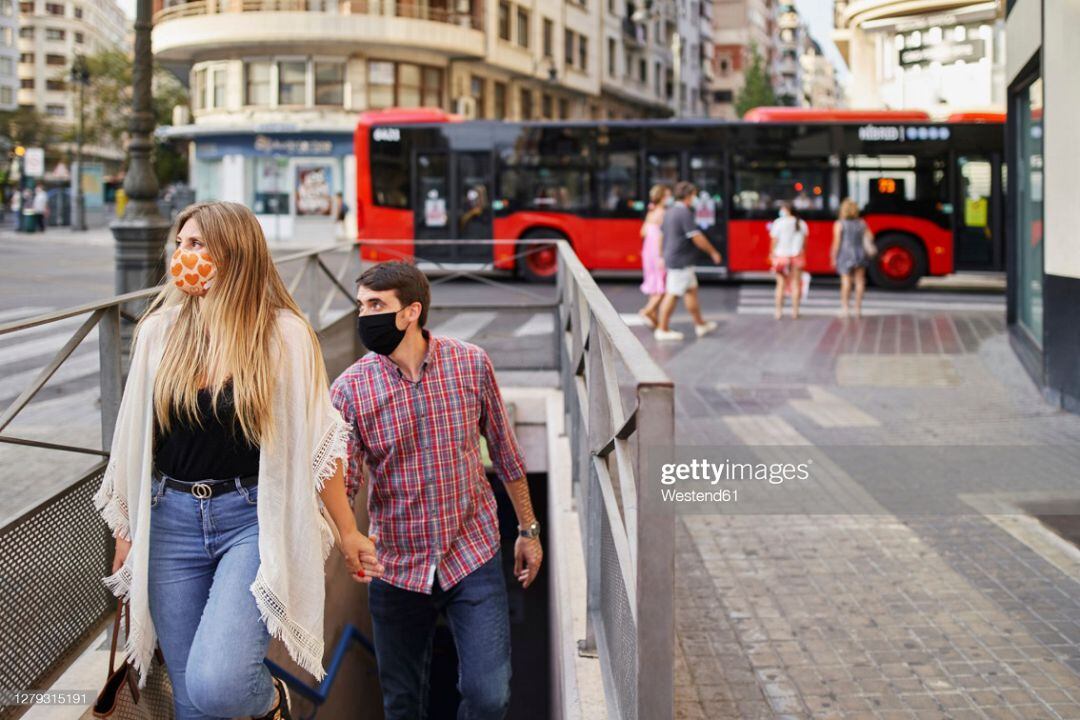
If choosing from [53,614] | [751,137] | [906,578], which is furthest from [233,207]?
[751,137]

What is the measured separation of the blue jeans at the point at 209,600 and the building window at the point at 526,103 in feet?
146

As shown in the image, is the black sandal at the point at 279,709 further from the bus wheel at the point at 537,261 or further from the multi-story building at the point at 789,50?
the multi-story building at the point at 789,50

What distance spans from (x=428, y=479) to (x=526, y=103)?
44252mm

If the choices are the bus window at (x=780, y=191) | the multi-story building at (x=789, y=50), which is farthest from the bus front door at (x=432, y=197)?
Result: the multi-story building at (x=789, y=50)

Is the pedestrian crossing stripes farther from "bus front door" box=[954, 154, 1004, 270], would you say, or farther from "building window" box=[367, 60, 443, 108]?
"building window" box=[367, 60, 443, 108]

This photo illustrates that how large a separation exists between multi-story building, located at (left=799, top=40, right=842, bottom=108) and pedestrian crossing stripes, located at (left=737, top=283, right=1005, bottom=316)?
130 meters

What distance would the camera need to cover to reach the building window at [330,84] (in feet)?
129

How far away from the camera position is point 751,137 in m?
21.6

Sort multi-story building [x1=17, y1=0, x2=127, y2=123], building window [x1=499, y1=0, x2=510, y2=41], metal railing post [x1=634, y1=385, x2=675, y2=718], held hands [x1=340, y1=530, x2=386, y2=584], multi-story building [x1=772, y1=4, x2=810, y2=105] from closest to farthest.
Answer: metal railing post [x1=634, y1=385, x2=675, y2=718] → held hands [x1=340, y1=530, x2=386, y2=584] → building window [x1=499, y1=0, x2=510, y2=41] → multi-story building [x1=17, y1=0, x2=127, y2=123] → multi-story building [x1=772, y1=4, x2=810, y2=105]

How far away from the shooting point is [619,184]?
864 inches

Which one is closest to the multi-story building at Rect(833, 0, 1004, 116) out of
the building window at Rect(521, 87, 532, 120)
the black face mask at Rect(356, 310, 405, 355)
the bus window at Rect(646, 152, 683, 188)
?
the bus window at Rect(646, 152, 683, 188)

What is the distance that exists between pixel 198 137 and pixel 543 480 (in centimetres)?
3264

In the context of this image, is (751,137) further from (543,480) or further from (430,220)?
(543,480)

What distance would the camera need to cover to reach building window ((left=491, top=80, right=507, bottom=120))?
146 ft
